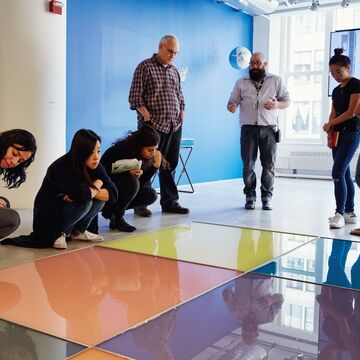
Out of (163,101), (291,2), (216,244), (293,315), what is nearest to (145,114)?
(163,101)

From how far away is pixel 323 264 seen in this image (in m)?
2.48

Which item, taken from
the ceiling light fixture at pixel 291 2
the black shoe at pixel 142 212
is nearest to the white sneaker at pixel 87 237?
the black shoe at pixel 142 212

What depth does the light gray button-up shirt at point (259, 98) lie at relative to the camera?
4.36m

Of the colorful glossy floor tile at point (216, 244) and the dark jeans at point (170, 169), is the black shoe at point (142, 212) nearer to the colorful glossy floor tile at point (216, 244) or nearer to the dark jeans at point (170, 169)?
the dark jeans at point (170, 169)

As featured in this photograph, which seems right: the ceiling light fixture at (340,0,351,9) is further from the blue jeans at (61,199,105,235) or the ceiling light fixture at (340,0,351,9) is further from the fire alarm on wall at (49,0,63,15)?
the blue jeans at (61,199,105,235)

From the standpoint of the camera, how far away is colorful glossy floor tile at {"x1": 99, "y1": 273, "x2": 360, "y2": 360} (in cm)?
145

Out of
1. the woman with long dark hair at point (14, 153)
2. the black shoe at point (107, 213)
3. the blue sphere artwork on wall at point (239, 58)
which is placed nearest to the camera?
the woman with long dark hair at point (14, 153)

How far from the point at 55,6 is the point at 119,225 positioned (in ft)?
6.83

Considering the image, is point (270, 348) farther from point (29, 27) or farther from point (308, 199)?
point (308, 199)

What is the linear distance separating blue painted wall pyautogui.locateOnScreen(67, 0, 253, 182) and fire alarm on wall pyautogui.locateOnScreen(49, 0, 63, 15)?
467 millimetres

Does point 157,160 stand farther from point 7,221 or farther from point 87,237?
point 7,221

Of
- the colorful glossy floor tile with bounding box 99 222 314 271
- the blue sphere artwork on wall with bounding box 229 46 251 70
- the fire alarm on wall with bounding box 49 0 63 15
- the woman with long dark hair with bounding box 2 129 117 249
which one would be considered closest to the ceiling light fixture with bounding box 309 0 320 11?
the blue sphere artwork on wall with bounding box 229 46 251 70

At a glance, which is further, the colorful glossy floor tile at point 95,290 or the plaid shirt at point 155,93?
the plaid shirt at point 155,93

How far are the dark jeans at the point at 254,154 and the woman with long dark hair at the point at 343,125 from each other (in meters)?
0.89
